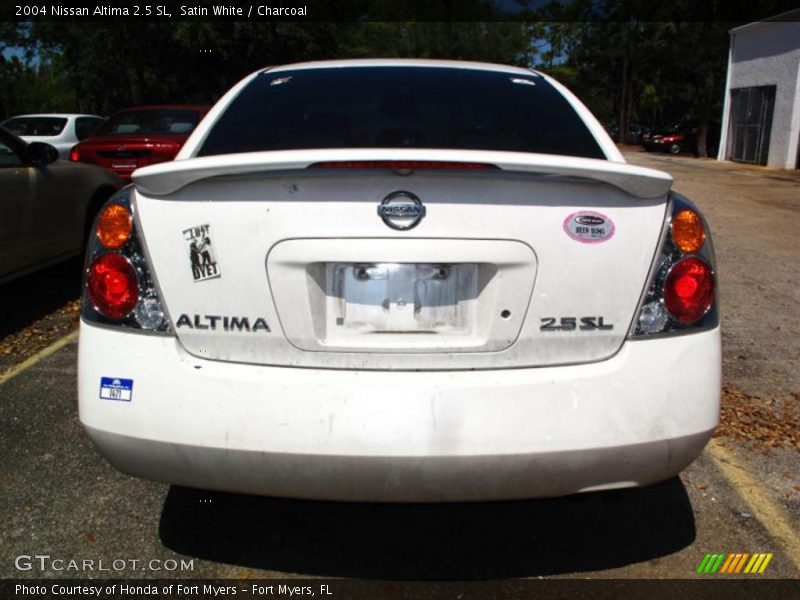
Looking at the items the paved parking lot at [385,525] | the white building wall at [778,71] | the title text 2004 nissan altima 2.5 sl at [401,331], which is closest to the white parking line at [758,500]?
the paved parking lot at [385,525]

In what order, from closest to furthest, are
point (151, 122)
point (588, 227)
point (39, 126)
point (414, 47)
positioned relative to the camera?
point (588, 227) < point (151, 122) < point (39, 126) < point (414, 47)

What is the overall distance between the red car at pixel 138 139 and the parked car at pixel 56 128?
12.7ft

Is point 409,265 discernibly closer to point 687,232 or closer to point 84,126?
point 687,232

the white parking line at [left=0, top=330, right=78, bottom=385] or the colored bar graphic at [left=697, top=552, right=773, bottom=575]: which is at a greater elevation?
the white parking line at [left=0, top=330, right=78, bottom=385]

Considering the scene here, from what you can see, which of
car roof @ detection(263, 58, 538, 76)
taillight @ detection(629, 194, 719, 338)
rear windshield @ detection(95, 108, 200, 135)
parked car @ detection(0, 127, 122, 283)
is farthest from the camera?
rear windshield @ detection(95, 108, 200, 135)

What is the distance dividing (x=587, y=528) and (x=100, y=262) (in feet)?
6.33

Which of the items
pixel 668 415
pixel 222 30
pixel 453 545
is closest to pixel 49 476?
pixel 453 545

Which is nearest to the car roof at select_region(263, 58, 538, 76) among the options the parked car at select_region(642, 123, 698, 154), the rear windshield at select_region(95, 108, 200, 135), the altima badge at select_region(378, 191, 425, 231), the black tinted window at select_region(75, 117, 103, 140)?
the altima badge at select_region(378, 191, 425, 231)

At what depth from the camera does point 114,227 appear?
7.20ft

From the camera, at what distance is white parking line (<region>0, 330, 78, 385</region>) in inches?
166

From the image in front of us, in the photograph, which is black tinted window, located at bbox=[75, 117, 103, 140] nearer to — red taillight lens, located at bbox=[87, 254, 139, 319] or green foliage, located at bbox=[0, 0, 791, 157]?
green foliage, located at bbox=[0, 0, 791, 157]

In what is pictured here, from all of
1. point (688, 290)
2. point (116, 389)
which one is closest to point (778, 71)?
point (688, 290)

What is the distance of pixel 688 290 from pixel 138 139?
26.8 feet

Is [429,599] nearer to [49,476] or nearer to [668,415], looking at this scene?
[668,415]
